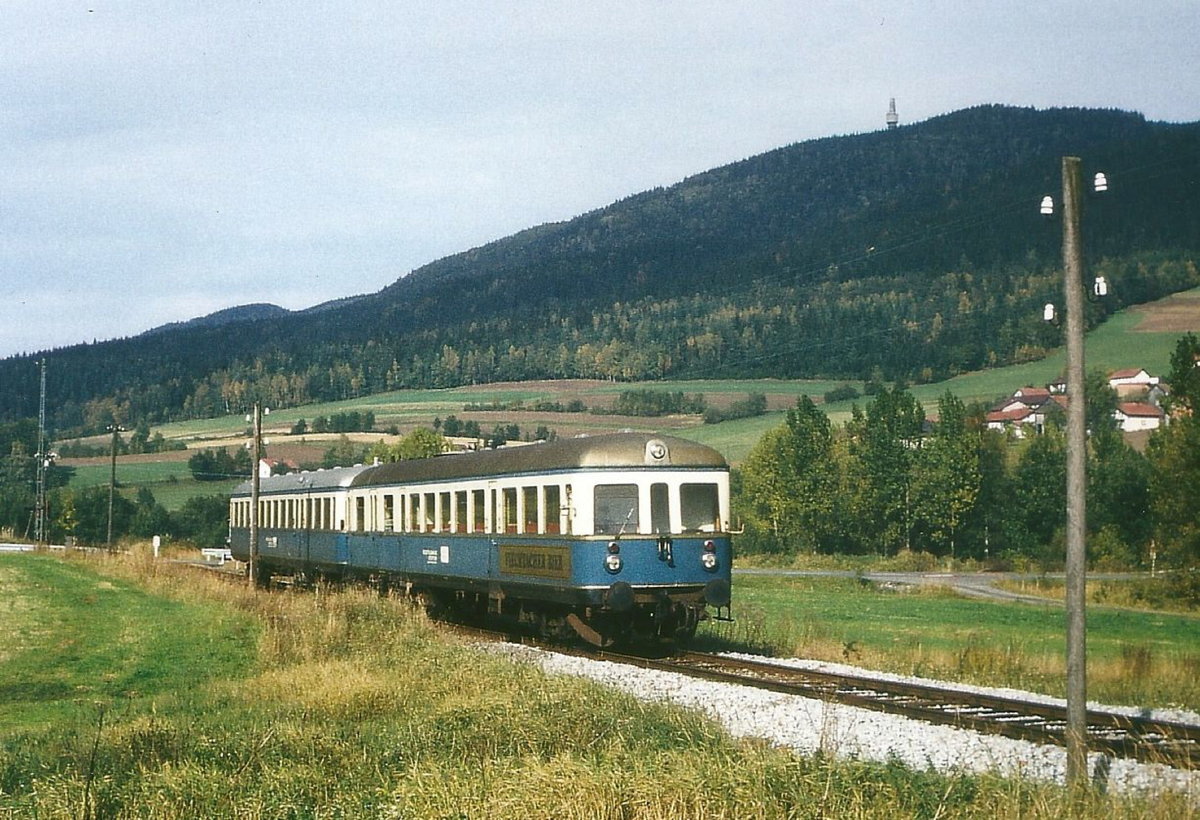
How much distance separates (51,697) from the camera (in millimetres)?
19141

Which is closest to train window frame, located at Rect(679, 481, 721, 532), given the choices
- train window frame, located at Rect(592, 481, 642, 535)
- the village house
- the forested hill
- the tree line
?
train window frame, located at Rect(592, 481, 642, 535)

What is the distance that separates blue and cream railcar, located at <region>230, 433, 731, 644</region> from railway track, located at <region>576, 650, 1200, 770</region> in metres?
1.33

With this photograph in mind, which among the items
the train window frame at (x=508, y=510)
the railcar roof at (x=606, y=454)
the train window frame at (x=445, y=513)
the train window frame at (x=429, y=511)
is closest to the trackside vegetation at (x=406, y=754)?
the train window frame at (x=508, y=510)

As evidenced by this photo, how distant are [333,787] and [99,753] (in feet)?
10.3

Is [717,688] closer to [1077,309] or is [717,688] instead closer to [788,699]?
[788,699]

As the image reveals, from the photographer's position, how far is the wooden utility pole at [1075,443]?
39.4ft

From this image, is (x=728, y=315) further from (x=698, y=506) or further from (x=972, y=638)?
(x=698, y=506)

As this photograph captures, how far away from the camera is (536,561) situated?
Answer: 22.1 metres

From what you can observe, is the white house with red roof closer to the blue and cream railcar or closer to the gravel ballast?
the blue and cream railcar

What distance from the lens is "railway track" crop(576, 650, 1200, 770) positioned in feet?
41.2

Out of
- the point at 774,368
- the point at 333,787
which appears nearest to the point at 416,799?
the point at 333,787

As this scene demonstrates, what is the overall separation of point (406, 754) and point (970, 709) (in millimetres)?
6820

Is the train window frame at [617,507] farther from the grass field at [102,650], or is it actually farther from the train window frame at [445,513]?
the train window frame at [445,513]

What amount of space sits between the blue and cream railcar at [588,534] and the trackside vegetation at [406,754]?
2.16 metres
